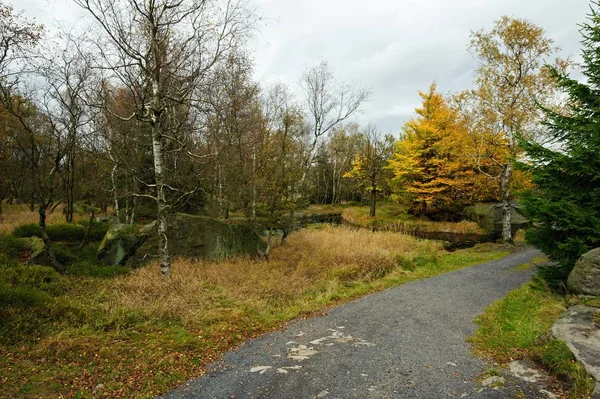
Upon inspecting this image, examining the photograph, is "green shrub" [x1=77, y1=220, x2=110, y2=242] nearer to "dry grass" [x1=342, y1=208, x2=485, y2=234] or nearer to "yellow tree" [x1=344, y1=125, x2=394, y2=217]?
"dry grass" [x1=342, y1=208, x2=485, y2=234]

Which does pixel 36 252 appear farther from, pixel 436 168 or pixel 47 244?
pixel 436 168

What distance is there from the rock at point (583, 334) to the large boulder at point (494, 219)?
15.9m

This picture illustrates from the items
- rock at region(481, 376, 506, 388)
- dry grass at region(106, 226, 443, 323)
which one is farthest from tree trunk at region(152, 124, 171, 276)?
rock at region(481, 376, 506, 388)

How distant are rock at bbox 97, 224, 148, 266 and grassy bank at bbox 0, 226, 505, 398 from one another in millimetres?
1198

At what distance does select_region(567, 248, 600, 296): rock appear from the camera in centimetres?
625

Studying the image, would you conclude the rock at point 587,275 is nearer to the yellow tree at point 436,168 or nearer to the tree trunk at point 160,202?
the tree trunk at point 160,202

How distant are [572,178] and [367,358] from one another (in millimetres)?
6771

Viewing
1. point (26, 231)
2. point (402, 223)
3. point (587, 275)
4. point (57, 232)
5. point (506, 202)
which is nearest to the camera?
point (587, 275)

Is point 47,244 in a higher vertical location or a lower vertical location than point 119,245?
higher

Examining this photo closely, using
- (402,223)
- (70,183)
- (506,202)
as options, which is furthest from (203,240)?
(402,223)

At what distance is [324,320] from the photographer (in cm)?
713

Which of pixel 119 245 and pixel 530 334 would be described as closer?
pixel 530 334

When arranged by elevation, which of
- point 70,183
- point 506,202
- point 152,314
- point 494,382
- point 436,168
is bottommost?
point 494,382

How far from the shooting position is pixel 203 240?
11.3 m
